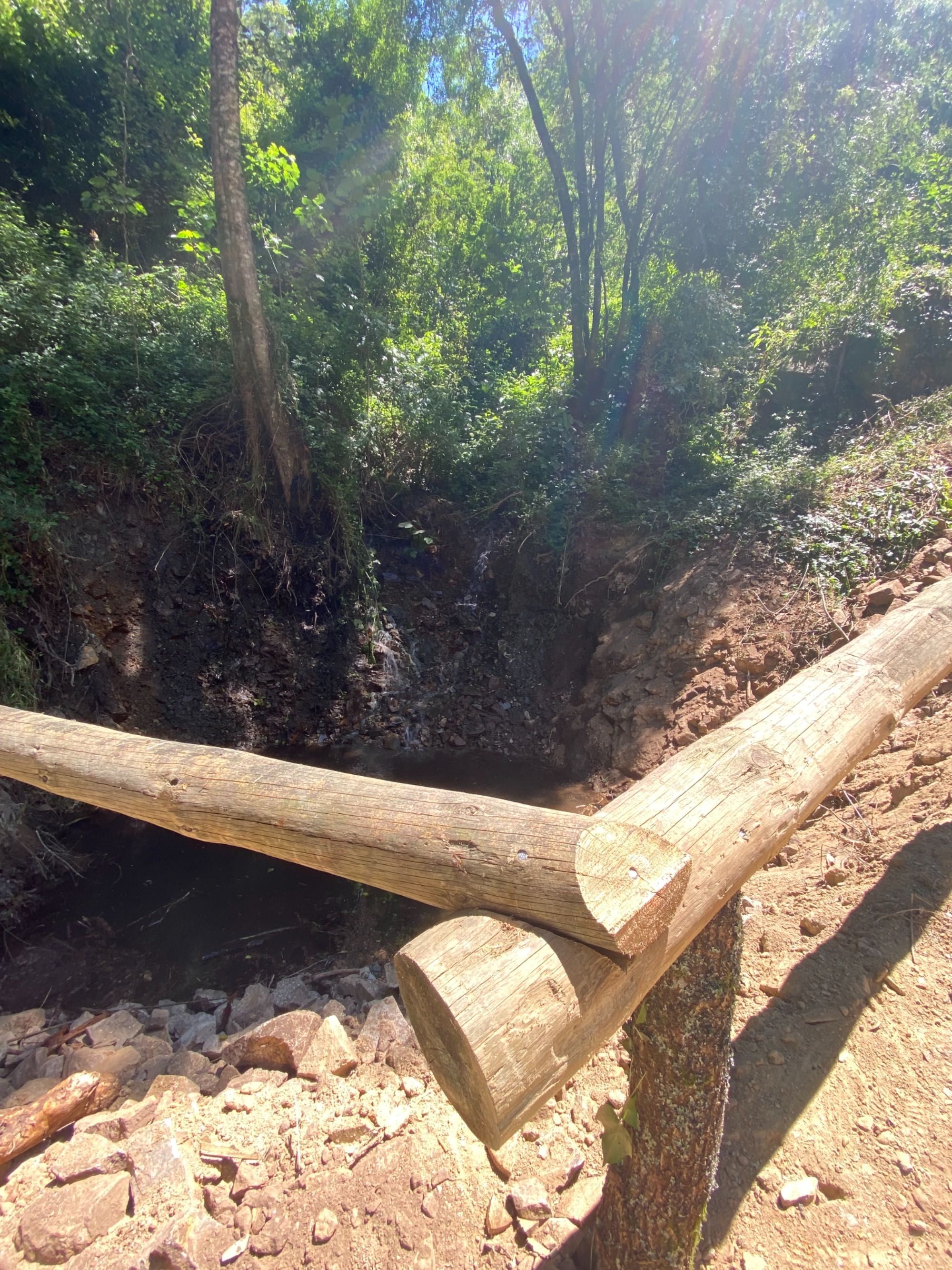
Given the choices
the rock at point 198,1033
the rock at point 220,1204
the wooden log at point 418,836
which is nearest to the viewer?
the wooden log at point 418,836

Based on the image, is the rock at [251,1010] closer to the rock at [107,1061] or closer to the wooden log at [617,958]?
the rock at [107,1061]

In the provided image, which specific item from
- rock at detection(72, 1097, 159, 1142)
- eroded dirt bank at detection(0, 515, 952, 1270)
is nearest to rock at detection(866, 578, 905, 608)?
eroded dirt bank at detection(0, 515, 952, 1270)

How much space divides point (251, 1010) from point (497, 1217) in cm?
192

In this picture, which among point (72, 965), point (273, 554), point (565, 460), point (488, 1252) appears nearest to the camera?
point (488, 1252)

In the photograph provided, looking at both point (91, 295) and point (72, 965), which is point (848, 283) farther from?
point (72, 965)

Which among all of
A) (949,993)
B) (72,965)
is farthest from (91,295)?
(949,993)

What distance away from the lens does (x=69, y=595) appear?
5.21m

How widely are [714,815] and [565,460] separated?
7.13 metres

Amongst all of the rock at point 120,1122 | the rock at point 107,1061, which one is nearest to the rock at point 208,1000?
the rock at point 107,1061

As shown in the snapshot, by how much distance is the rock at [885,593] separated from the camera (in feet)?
15.3

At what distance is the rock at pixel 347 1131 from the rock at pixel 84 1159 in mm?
717

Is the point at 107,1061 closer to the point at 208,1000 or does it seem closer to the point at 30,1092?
the point at 30,1092

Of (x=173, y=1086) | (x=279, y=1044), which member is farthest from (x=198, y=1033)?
(x=279, y=1044)

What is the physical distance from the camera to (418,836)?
129cm
